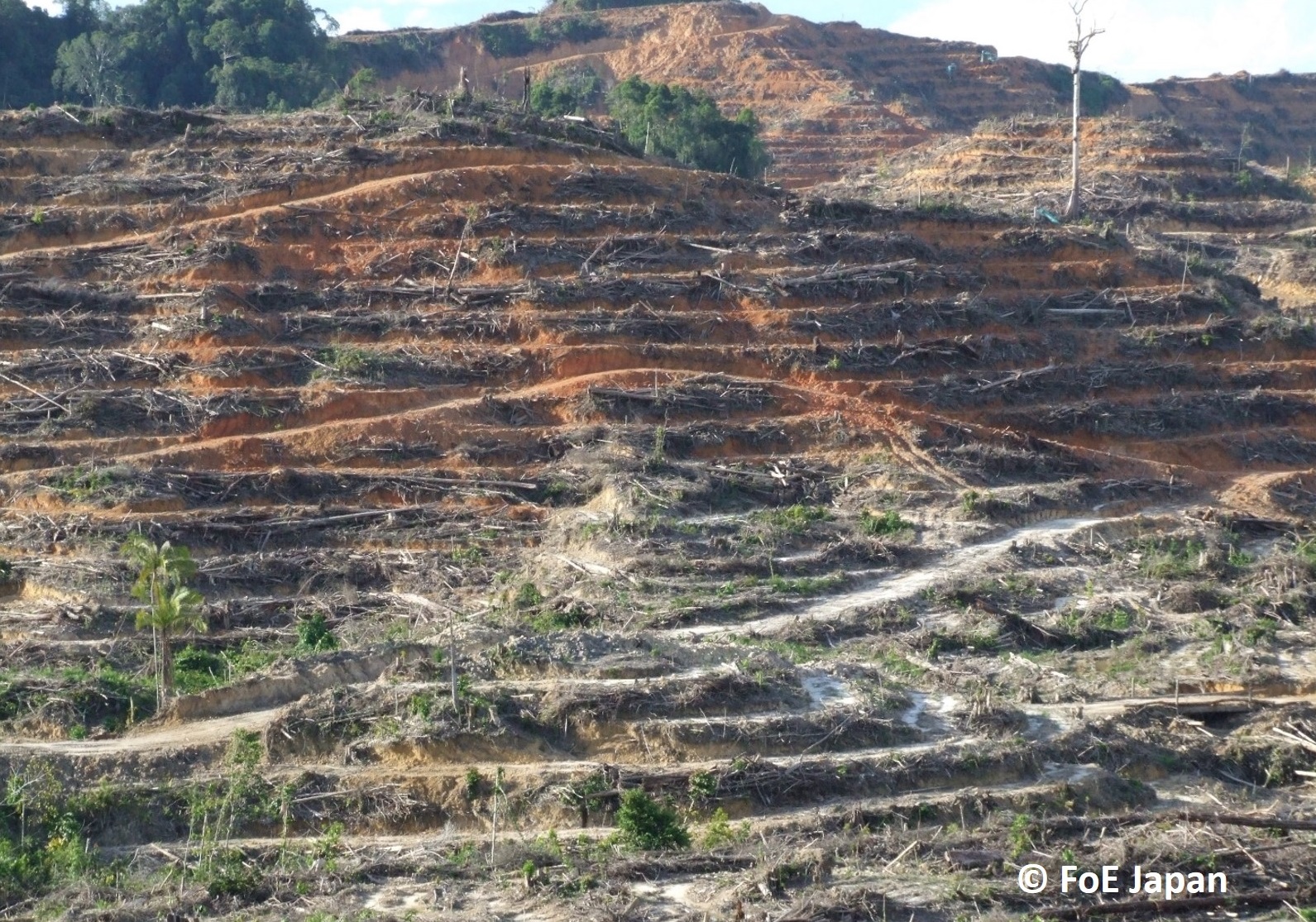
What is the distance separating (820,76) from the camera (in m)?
53.8

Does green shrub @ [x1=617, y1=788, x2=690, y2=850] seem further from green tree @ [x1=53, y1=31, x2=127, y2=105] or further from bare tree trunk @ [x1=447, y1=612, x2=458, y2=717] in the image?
green tree @ [x1=53, y1=31, x2=127, y2=105]

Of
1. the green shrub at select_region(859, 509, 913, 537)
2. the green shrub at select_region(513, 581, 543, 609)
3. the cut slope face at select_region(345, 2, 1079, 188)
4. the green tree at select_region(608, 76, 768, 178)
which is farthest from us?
the cut slope face at select_region(345, 2, 1079, 188)

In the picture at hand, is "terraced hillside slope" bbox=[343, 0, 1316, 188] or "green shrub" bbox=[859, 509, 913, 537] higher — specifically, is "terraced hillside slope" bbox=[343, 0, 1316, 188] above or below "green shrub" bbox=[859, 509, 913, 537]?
above

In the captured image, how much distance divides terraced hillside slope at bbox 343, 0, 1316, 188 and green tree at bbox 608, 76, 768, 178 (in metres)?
8.82

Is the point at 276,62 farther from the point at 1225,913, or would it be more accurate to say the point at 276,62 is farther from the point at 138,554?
the point at 1225,913

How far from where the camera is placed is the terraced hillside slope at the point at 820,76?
5097 cm

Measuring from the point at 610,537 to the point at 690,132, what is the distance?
19.8m

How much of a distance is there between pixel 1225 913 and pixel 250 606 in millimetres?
11897

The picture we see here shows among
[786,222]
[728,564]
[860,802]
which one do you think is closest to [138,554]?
[728,564]

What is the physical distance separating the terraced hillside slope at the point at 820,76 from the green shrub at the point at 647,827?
37.7 metres

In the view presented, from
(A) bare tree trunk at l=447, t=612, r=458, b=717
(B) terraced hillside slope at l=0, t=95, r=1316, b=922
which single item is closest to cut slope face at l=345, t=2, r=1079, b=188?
(B) terraced hillside slope at l=0, t=95, r=1316, b=922

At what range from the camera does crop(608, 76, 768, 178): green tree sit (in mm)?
37656

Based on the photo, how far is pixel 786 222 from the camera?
27.3 metres

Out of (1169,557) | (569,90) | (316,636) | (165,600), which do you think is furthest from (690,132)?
(165,600)
